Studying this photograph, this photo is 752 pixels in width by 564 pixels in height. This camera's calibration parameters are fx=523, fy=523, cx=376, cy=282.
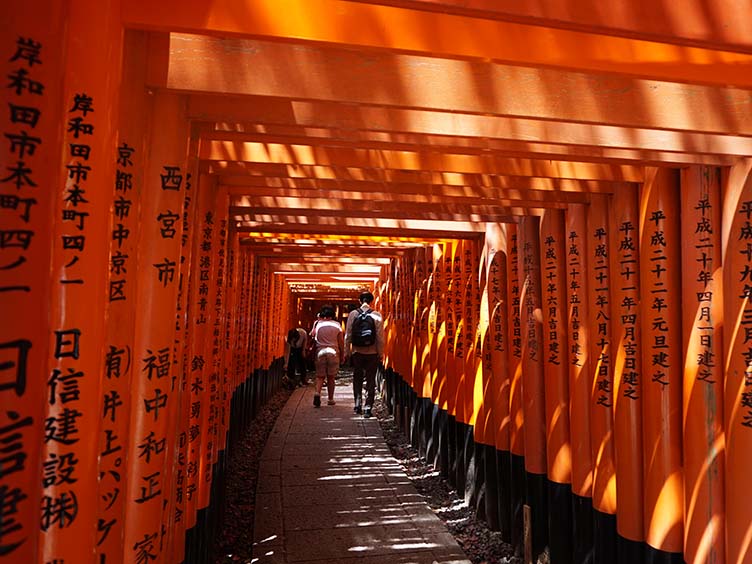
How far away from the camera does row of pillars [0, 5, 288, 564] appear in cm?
108

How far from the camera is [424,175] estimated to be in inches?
145

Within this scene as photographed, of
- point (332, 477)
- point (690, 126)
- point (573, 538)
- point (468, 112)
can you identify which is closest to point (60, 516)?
A: point (468, 112)

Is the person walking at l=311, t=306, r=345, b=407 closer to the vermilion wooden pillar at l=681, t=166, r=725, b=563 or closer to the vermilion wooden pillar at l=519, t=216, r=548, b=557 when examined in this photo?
the vermilion wooden pillar at l=519, t=216, r=548, b=557

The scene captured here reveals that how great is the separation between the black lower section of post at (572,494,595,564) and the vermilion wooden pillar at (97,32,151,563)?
10.4 ft

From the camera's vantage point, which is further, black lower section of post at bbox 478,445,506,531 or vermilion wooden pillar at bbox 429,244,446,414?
vermilion wooden pillar at bbox 429,244,446,414

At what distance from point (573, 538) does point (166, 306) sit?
344cm

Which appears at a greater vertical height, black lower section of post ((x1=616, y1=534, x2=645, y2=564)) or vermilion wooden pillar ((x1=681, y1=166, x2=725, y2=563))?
vermilion wooden pillar ((x1=681, y1=166, x2=725, y2=563))

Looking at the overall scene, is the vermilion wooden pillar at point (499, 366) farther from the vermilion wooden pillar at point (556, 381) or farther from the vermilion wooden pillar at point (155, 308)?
the vermilion wooden pillar at point (155, 308)

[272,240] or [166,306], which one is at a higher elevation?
[272,240]

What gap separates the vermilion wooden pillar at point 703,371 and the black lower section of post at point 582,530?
0.94m

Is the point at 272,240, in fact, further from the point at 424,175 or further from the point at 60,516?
the point at 60,516

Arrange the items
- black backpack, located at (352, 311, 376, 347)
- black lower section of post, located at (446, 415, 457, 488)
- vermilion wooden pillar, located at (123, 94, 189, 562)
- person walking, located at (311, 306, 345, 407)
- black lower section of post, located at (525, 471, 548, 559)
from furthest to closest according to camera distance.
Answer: person walking, located at (311, 306, 345, 407), black backpack, located at (352, 311, 376, 347), black lower section of post, located at (446, 415, 457, 488), black lower section of post, located at (525, 471, 548, 559), vermilion wooden pillar, located at (123, 94, 189, 562)

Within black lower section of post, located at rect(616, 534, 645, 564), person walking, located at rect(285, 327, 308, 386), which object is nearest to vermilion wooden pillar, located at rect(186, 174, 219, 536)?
black lower section of post, located at rect(616, 534, 645, 564)

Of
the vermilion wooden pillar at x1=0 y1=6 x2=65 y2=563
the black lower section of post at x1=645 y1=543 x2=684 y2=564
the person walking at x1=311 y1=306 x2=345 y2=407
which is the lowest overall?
the black lower section of post at x1=645 y1=543 x2=684 y2=564
